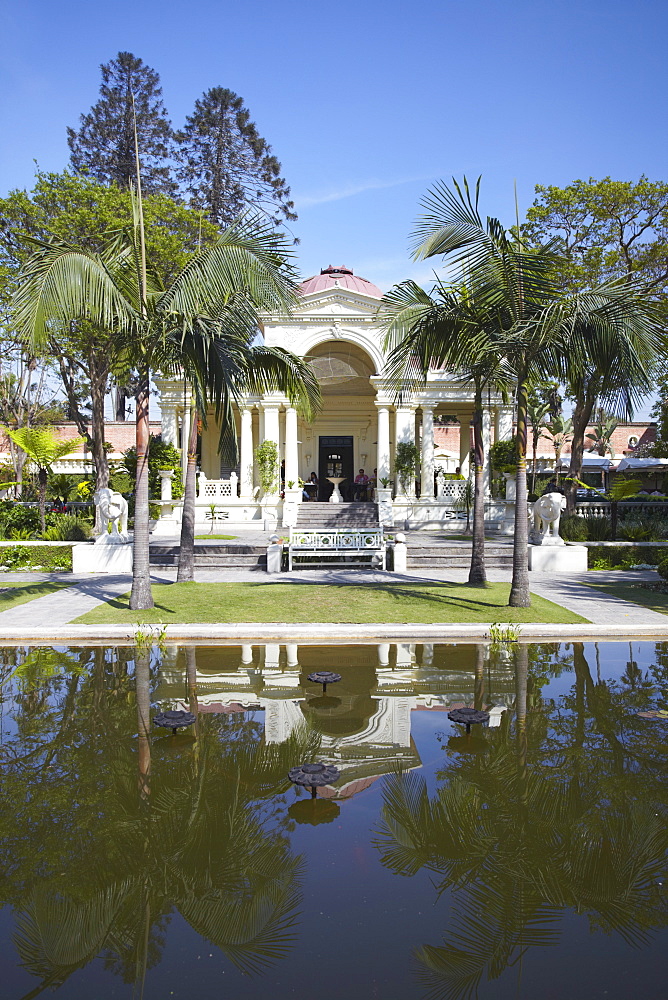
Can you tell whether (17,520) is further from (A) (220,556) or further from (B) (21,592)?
(B) (21,592)

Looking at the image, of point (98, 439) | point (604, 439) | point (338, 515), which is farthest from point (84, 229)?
point (604, 439)

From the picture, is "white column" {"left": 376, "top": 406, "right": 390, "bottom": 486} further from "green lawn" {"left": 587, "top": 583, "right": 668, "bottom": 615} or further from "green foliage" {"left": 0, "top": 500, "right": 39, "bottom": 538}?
"green foliage" {"left": 0, "top": 500, "right": 39, "bottom": 538}

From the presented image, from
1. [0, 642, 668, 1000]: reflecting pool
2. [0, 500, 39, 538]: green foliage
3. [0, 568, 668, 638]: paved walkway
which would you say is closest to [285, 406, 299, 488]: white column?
[0, 500, 39, 538]: green foliage

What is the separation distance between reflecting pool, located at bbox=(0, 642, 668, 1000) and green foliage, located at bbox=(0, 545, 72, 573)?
10067 mm

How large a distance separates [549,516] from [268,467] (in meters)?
10.8

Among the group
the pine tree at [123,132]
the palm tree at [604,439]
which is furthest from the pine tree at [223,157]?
the palm tree at [604,439]

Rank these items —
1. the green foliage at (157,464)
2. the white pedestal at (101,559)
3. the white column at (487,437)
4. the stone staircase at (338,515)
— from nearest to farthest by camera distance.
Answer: the white pedestal at (101,559)
the stone staircase at (338,515)
the green foliage at (157,464)
the white column at (487,437)

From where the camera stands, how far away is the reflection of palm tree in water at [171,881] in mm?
3592

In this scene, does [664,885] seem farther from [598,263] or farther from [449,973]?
[598,263]

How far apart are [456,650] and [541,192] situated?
17.8 m

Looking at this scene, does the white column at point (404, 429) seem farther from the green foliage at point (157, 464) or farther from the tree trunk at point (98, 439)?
the tree trunk at point (98, 439)

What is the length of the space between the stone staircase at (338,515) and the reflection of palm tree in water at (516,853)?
17.4m

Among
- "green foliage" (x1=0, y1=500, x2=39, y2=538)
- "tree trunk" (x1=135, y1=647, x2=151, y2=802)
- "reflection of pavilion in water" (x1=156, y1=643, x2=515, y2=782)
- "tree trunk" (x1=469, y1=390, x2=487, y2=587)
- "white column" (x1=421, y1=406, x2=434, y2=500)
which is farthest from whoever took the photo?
"white column" (x1=421, y1=406, x2=434, y2=500)

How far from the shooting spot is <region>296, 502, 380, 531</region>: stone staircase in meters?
23.3
